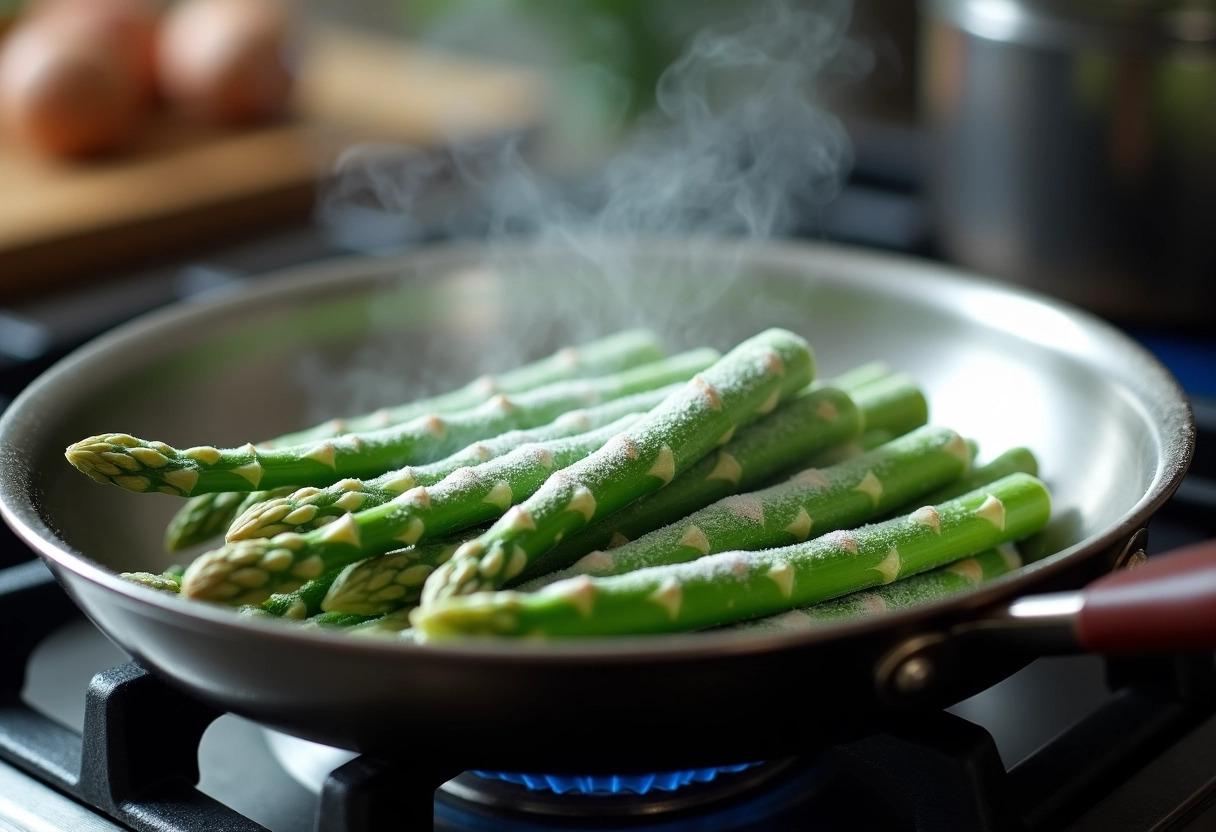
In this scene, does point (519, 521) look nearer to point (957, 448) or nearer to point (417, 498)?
point (417, 498)

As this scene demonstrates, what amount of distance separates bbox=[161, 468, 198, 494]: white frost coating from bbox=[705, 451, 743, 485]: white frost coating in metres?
0.32

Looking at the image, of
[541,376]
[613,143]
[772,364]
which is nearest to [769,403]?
[772,364]

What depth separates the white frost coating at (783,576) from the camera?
2.33 feet

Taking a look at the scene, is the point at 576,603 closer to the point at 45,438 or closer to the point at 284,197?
the point at 45,438

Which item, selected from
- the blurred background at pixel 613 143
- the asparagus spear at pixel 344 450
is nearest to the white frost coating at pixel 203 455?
the asparagus spear at pixel 344 450

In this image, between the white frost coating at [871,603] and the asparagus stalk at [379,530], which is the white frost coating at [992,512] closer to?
the white frost coating at [871,603]

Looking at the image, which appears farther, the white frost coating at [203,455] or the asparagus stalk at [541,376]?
the asparagus stalk at [541,376]

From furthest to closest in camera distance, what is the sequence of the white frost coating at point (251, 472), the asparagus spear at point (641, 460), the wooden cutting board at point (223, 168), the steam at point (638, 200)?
the wooden cutting board at point (223, 168), the steam at point (638, 200), the white frost coating at point (251, 472), the asparagus spear at point (641, 460)

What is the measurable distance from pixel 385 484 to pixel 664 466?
6.6 inches

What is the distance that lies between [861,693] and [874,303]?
0.59 meters

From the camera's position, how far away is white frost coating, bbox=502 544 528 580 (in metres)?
0.69

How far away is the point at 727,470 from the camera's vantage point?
85 centimetres

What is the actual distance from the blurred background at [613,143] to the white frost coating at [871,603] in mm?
654

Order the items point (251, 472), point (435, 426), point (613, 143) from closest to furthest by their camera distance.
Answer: point (251, 472) < point (435, 426) < point (613, 143)
